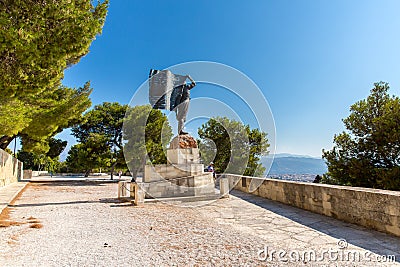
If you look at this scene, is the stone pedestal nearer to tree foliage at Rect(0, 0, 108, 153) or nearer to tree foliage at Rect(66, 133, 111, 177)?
tree foliage at Rect(0, 0, 108, 153)

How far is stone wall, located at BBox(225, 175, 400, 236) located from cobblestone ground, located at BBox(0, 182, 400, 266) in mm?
256

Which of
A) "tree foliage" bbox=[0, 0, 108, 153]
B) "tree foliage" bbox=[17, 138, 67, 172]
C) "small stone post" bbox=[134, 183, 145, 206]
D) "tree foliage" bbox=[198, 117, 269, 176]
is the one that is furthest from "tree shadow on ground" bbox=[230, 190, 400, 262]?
"tree foliage" bbox=[17, 138, 67, 172]

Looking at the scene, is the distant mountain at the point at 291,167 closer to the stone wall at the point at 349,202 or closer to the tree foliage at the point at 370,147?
the tree foliage at the point at 370,147

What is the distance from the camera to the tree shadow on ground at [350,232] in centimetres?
356

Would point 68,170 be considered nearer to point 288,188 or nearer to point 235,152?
point 235,152

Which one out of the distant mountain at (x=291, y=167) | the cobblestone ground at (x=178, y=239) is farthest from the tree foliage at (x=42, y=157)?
the cobblestone ground at (x=178, y=239)

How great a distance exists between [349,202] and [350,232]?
0.87 metres

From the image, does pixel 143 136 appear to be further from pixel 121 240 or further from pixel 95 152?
pixel 121 240

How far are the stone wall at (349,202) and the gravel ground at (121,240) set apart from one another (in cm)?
224

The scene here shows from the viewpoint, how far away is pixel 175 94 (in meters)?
10.6

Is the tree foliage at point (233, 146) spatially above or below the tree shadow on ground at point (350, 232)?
above

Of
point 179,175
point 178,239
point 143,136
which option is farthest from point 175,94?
point 143,136

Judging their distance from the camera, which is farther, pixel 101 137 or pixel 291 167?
pixel 291 167

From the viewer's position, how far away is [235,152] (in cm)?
2561
